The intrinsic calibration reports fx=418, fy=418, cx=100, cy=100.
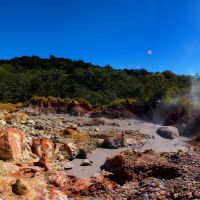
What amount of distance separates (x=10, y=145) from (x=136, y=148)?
375 inches

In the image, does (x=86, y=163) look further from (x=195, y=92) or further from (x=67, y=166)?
(x=195, y=92)

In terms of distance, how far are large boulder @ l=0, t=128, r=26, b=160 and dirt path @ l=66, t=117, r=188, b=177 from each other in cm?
263

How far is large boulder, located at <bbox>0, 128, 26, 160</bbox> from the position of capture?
19.1 meters

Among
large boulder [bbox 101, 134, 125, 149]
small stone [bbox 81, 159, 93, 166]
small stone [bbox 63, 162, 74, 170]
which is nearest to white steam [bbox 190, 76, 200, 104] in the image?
large boulder [bbox 101, 134, 125, 149]

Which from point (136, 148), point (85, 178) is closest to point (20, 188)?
point (85, 178)

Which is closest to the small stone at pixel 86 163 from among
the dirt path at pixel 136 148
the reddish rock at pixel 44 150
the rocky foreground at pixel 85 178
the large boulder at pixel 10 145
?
the rocky foreground at pixel 85 178

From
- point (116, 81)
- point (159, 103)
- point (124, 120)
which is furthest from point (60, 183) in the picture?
point (116, 81)

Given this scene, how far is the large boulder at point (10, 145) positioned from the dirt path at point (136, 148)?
104 inches

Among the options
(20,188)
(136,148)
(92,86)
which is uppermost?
(92,86)

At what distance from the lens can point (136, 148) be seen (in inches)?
1040

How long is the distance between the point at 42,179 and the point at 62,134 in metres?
11.2

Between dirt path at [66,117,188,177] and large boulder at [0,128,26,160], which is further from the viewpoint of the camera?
dirt path at [66,117,188,177]

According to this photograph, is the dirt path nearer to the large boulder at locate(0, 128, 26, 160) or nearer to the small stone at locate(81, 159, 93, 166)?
the small stone at locate(81, 159, 93, 166)

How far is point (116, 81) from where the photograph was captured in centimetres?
7244
